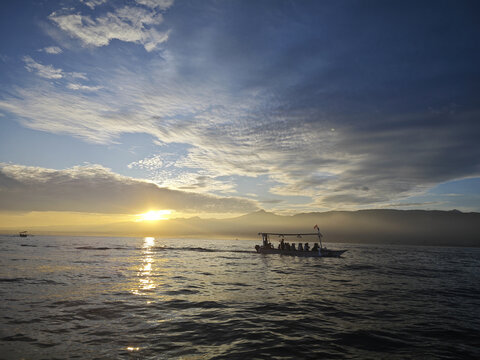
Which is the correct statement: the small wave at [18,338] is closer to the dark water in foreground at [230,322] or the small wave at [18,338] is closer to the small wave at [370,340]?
the dark water in foreground at [230,322]

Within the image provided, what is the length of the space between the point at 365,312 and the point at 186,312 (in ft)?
34.6

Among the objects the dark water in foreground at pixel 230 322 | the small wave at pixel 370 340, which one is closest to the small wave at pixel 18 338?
the dark water in foreground at pixel 230 322

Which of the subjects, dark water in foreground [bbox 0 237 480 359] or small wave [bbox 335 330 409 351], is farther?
small wave [bbox 335 330 409 351]

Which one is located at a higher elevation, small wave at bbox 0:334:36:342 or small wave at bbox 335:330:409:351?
small wave at bbox 0:334:36:342

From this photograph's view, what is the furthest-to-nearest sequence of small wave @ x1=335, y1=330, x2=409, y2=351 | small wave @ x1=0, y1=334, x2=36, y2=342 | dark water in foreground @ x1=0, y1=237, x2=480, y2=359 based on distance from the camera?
small wave @ x1=335, y1=330, x2=409, y2=351 → small wave @ x1=0, y1=334, x2=36, y2=342 → dark water in foreground @ x1=0, y1=237, x2=480, y2=359

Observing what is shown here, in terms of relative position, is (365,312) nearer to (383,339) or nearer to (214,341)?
(383,339)

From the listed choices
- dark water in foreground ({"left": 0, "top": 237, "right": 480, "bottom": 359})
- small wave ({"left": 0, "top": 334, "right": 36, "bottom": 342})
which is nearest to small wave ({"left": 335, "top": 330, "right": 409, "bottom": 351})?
dark water in foreground ({"left": 0, "top": 237, "right": 480, "bottom": 359})

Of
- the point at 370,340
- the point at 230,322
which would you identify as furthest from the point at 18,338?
the point at 370,340

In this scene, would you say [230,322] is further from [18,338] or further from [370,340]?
[18,338]

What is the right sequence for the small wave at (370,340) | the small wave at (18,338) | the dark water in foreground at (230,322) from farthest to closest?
A: the small wave at (370,340) → the small wave at (18,338) → the dark water in foreground at (230,322)

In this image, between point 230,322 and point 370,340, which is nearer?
point 370,340

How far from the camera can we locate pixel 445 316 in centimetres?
1551

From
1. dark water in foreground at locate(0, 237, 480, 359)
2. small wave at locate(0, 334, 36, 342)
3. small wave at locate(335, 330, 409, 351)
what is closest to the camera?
dark water in foreground at locate(0, 237, 480, 359)

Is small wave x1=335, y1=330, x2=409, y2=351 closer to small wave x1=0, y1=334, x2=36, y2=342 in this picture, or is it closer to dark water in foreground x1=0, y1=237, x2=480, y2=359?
dark water in foreground x1=0, y1=237, x2=480, y2=359
